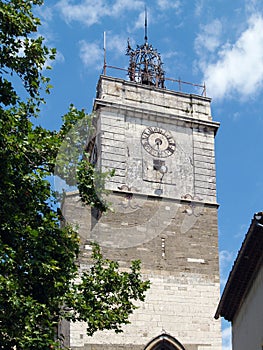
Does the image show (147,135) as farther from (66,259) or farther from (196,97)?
(66,259)

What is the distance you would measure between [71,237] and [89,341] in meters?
9.27

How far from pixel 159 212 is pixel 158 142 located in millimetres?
2819

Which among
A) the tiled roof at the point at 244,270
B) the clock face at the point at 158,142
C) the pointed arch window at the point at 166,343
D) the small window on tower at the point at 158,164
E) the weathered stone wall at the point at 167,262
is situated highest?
the clock face at the point at 158,142

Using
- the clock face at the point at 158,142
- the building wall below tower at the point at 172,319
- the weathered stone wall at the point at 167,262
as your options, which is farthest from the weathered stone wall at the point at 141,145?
the building wall below tower at the point at 172,319

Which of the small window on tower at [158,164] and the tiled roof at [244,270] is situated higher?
the small window on tower at [158,164]

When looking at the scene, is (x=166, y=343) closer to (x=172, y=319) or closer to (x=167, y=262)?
(x=172, y=319)

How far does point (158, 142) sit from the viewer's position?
979 inches

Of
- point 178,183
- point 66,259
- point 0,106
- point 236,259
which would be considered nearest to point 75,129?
point 0,106

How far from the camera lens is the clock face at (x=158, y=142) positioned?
24.6 meters

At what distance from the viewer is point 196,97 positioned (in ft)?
87.1

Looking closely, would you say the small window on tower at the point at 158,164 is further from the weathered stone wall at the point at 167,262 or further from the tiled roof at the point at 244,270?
the tiled roof at the point at 244,270

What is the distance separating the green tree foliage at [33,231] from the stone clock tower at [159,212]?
9.01 meters

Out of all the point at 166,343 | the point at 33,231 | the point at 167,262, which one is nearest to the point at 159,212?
the point at 167,262

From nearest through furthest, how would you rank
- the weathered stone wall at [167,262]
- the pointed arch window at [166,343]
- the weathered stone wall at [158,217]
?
the pointed arch window at [166,343] < the weathered stone wall at [167,262] < the weathered stone wall at [158,217]
